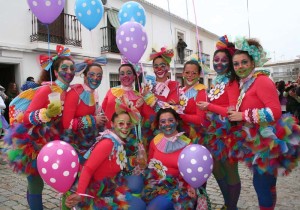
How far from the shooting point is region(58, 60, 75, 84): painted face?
2965 millimetres

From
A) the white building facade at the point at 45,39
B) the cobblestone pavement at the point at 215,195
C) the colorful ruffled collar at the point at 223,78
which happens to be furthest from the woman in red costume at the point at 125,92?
the white building facade at the point at 45,39

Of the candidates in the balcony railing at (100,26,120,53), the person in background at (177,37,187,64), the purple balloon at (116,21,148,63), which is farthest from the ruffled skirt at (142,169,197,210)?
the person in background at (177,37,187,64)

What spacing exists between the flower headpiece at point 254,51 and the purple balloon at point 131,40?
3.63ft

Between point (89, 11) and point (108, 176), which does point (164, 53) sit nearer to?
point (89, 11)

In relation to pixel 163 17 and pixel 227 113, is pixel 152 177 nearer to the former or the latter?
pixel 227 113

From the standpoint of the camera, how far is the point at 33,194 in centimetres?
286

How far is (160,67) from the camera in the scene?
134 inches

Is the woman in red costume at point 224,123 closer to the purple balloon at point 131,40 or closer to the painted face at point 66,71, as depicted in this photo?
the purple balloon at point 131,40

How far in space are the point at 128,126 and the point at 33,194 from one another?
1.19 m

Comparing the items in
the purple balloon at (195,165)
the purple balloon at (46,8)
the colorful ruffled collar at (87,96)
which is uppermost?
the purple balloon at (46,8)

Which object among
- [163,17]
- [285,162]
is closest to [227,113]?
[285,162]

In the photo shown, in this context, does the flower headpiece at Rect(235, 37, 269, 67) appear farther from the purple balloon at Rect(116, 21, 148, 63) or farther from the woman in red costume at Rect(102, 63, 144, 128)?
the woman in red costume at Rect(102, 63, 144, 128)

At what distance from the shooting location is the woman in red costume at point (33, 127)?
2688 mm

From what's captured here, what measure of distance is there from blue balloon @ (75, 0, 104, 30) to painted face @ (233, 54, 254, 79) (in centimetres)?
200
